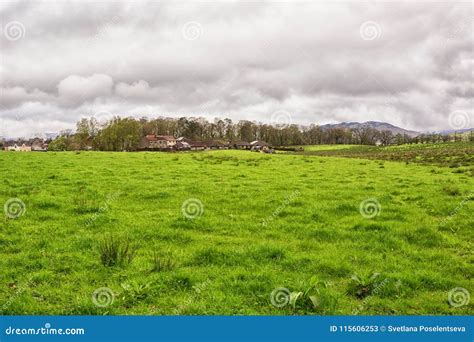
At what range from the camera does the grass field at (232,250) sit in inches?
325

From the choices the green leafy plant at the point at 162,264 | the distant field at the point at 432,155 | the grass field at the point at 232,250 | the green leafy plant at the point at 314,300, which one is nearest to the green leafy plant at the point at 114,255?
the grass field at the point at 232,250

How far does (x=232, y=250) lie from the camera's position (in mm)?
11047

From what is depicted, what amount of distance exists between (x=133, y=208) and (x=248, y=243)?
636 cm

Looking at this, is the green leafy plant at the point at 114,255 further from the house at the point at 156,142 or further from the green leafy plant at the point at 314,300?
the house at the point at 156,142

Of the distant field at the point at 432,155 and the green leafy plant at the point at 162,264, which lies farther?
the distant field at the point at 432,155

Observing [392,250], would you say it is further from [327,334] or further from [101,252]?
[101,252]

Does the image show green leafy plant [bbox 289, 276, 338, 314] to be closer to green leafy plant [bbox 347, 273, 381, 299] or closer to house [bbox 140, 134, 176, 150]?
green leafy plant [bbox 347, 273, 381, 299]

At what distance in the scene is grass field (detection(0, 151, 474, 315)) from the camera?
8258 mm

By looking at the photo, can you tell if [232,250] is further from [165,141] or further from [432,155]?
[165,141]

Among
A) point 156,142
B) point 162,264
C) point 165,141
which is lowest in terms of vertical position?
point 162,264

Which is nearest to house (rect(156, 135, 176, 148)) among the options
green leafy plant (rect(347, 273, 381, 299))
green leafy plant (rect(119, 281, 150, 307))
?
green leafy plant (rect(119, 281, 150, 307))

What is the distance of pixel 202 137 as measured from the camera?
176625 millimetres

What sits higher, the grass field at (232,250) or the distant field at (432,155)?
the distant field at (432,155)

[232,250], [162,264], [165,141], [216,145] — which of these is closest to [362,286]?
[232,250]
